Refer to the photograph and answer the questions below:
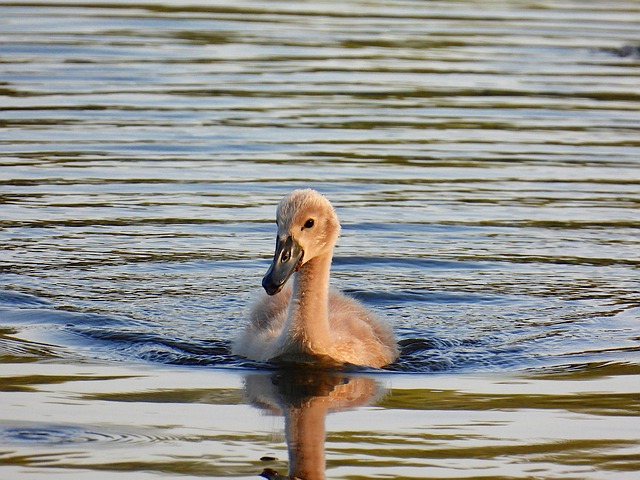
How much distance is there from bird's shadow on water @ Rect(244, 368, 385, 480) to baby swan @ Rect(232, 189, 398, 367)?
0.23 meters

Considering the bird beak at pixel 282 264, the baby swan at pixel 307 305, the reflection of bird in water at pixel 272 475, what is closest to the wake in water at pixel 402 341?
the baby swan at pixel 307 305

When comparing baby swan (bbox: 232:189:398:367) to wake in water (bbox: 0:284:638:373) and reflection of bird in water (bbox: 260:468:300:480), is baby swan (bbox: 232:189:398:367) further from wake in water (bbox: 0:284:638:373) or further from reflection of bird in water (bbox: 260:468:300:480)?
reflection of bird in water (bbox: 260:468:300:480)

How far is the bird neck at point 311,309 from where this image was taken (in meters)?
9.62

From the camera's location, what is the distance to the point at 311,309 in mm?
9680

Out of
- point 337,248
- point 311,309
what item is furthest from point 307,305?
point 337,248

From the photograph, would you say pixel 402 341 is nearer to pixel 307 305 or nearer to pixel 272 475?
pixel 307 305

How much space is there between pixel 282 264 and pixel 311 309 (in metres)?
0.44

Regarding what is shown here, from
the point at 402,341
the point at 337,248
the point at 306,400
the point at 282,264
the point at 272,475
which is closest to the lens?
the point at 272,475

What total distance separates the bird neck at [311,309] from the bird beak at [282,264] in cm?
23

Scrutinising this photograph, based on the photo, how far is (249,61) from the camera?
21.9 meters

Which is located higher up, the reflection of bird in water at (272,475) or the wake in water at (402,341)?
the wake in water at (402,341)

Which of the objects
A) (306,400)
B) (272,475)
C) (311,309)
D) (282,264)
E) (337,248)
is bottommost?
(272,475)

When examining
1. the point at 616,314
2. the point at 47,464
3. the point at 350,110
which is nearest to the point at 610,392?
the point at 616,314

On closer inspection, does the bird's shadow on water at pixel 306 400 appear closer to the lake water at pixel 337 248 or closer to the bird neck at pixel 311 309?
the lake water at pixel 337 248
